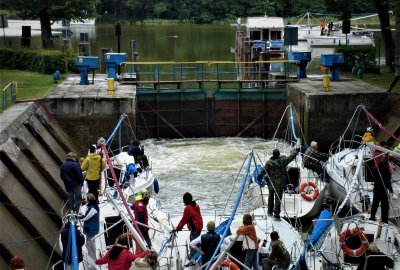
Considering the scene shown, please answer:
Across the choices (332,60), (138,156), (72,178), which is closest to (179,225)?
(72,178)

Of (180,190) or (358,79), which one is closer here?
(180,190)

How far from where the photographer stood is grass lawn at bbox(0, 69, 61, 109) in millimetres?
31266

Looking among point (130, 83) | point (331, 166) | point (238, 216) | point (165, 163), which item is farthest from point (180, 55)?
point (238, 216)

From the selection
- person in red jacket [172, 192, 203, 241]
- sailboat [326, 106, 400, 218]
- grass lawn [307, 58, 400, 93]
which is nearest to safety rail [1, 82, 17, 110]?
sailboat [326, 106, 400, 218]

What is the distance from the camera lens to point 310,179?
917 inches

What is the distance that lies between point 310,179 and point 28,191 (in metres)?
8.47

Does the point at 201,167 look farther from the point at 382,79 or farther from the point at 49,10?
the point at 49,10

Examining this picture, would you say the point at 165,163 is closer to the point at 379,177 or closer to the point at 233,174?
the point at 233,174

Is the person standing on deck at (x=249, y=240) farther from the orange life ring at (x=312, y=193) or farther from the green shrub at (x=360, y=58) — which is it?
the green shrub at (x=360, y=58)

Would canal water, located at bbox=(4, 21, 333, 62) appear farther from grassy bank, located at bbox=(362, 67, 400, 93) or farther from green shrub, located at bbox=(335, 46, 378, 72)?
grassy bank, located at bbox=(362, 67, 400, 93)

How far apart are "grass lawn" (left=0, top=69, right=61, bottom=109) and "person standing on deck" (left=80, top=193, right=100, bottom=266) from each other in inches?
520

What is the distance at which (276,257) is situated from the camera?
14398 mm

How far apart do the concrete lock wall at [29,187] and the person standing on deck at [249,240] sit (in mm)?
4938

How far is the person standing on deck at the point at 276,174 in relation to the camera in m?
17.9
